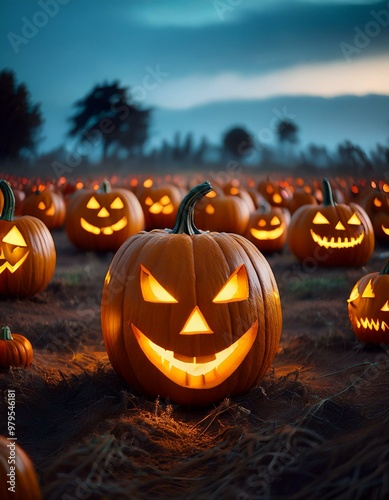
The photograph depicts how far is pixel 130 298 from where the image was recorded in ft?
9.73

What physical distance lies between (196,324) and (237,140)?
1095cm

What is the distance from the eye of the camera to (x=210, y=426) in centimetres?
282

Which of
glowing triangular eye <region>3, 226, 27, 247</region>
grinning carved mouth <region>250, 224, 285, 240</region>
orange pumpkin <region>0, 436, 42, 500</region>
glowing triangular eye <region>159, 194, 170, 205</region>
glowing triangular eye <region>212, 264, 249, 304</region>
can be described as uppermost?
glowing triangular eye <region>159, 194, 170, 205</region>

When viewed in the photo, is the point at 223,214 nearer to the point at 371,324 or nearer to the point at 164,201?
the point at 164,201

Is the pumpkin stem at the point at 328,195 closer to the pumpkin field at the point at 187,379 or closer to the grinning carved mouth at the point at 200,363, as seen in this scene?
the pumpkin field at the point at 187,379

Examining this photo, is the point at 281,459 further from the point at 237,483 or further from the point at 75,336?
the point at 75,336

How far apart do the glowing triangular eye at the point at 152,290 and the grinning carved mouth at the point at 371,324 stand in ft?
5.53

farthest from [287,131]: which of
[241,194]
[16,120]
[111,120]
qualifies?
[16,120]

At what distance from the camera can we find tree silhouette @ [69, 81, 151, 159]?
1129cm

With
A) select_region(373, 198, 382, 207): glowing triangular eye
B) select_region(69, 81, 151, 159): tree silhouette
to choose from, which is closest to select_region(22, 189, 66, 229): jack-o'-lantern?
select_region(69, 81, 151, 159): tree silhouette

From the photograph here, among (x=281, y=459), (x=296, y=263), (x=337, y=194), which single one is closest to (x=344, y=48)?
(x=337, y=194)

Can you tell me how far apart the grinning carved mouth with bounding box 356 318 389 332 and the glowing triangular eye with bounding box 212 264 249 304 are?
1.36m

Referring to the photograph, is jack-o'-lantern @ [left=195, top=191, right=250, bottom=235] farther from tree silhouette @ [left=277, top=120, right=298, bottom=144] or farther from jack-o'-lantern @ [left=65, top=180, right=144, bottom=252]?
tree silhouette @ [left=277, top=120, right=298, bottom=144]

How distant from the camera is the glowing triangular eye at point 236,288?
292 cm
